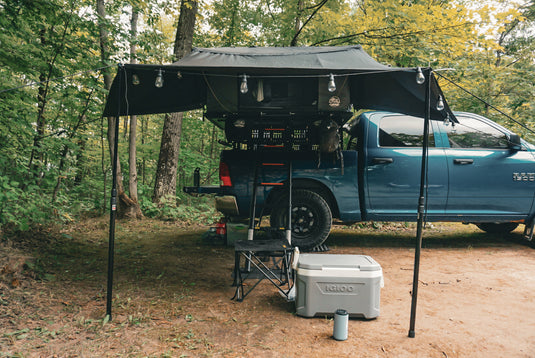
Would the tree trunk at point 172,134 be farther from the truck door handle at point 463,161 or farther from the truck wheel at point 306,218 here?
the truck door handle at point 463,161

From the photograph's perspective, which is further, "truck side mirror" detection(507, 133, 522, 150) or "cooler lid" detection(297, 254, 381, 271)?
"truck side mirror" detection(507, 133, 522, 150)

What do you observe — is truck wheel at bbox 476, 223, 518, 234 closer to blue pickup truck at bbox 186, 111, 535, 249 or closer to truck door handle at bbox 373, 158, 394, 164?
blue pickup truck at bbox 186, 111, 535, 249

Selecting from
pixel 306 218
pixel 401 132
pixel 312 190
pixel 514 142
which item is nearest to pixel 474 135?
pixel 514 142

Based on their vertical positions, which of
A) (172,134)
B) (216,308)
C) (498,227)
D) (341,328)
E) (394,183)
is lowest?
(216,308)

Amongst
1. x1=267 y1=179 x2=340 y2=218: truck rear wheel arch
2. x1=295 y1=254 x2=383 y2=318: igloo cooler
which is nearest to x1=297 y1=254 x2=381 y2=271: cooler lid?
x1=295 y1=254 x2=383 y2=318: igloo cooler

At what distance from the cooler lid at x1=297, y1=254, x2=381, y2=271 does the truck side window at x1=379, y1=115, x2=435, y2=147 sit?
2513mm

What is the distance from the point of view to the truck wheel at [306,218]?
476 cm

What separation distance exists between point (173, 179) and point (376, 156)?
4.57 m

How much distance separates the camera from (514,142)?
4.84m

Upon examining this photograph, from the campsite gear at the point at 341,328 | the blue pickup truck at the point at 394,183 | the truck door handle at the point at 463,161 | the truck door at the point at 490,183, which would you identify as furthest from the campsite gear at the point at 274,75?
the truck door at the point at 490,183

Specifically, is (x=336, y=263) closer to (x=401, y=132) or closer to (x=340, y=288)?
(x=340, y=288)

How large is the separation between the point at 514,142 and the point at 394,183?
1.79m

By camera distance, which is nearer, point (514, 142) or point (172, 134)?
point (514, 142)

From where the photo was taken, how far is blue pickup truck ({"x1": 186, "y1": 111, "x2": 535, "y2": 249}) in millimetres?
4832
